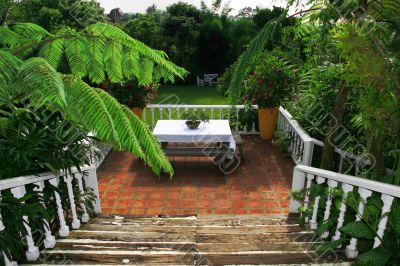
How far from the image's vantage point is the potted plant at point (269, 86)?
20.4 ft

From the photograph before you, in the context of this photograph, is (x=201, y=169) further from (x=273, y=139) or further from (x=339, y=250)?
(x=339, y=250)

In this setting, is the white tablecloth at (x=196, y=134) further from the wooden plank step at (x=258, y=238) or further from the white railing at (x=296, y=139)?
the wooden plank step at (x=258, y=238)

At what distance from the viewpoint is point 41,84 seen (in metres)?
1.66

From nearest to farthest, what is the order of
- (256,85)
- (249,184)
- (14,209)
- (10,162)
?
(14,209) < (10,162) < (249,184) < (256,85)

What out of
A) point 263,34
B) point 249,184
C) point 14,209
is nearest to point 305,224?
point 249,184

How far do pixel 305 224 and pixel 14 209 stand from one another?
8.57 feet

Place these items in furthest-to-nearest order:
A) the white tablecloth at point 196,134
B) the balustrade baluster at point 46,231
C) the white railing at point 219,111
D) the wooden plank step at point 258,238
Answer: the white railing at point 219,111
the white tablecloth at point 196,134
the wooden plank step at point 258,238
the balustrade baluster at point 46,231

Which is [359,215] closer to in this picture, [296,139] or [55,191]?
[55,191]

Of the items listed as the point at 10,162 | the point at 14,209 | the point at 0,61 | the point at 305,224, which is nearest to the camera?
the point at 0,61

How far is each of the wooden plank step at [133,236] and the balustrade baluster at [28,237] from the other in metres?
0.42

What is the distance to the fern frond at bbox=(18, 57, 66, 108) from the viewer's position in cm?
160

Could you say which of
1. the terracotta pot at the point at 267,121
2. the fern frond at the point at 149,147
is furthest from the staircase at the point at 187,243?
the terracotta pot at the point at 267,121

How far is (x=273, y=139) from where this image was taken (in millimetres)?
6652

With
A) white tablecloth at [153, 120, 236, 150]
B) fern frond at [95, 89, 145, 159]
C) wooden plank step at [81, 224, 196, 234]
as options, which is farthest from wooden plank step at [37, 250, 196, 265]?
white tablecloth at [153, 120, 236, 150]
